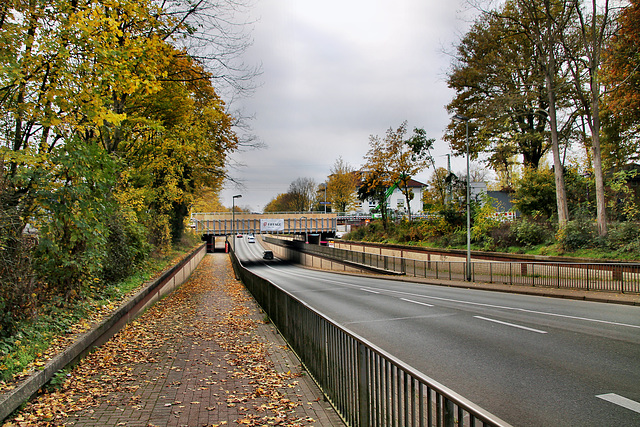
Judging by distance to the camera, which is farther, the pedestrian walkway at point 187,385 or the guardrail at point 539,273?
the guardrail at point 539,273

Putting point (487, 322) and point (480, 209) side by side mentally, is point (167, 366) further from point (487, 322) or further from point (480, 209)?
point (480, 209)

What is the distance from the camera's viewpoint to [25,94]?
7031mm

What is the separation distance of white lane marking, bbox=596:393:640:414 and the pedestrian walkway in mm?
3685

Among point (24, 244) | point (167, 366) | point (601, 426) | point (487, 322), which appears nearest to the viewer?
point (601, 426)

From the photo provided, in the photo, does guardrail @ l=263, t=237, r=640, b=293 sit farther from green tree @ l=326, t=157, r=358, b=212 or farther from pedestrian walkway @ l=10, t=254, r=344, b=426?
green tree @ l=326, t=157, r=358, b=212

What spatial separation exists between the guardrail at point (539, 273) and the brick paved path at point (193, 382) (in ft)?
45.4

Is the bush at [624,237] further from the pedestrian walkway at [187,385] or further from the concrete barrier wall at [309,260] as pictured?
the concrete barrier wall at [309,260]

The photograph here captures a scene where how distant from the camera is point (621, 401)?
5172 mm

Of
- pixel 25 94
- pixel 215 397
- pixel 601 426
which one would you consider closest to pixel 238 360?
pixel 215 397

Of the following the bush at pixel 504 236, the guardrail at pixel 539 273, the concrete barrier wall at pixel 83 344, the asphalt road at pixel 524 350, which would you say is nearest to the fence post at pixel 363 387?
the asphalt road at pixel 524 350

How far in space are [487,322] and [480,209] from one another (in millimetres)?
21822

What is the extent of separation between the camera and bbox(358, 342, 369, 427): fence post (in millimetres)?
3764

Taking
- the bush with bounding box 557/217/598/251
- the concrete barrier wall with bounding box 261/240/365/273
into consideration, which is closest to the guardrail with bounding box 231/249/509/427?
the bush with bounding box 557/217/598/251

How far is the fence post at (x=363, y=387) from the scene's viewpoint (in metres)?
3.76
